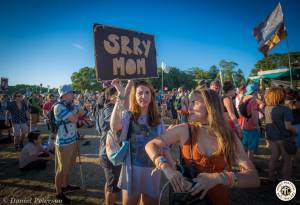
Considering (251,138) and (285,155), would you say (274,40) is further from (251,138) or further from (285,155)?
(285,155)

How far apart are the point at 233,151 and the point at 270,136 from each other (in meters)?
3.01

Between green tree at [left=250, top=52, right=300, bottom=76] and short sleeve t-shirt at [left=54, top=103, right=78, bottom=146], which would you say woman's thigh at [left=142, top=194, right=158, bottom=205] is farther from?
green tree at [left=250, top=52, right=300, bottom=76]

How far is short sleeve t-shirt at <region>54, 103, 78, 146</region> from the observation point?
3367 millimetres

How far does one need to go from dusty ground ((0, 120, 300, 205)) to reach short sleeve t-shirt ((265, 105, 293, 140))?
1169mm

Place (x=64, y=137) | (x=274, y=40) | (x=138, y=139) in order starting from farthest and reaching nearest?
1. (x=274, y=40)
2. (x=64, y=137)
3. (x=138, y=139)

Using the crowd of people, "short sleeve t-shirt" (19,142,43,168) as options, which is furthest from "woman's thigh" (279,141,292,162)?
"short sleeve t-shirt" (19,142,43,168)

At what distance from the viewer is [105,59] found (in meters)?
2.71

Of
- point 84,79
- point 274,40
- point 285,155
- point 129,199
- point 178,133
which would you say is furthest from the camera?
point 84,79

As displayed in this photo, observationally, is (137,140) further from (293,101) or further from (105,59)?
(293,101)

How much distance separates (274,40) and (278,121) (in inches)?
261

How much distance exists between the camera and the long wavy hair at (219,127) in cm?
162

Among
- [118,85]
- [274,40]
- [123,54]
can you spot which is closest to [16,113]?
[123,54]

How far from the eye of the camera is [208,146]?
168cm

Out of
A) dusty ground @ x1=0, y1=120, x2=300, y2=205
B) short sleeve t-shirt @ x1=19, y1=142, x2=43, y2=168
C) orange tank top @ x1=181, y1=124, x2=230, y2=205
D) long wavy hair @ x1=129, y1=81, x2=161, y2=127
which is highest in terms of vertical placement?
long wavy hair @ x1=129, y1=81, x2=161, y2=127
